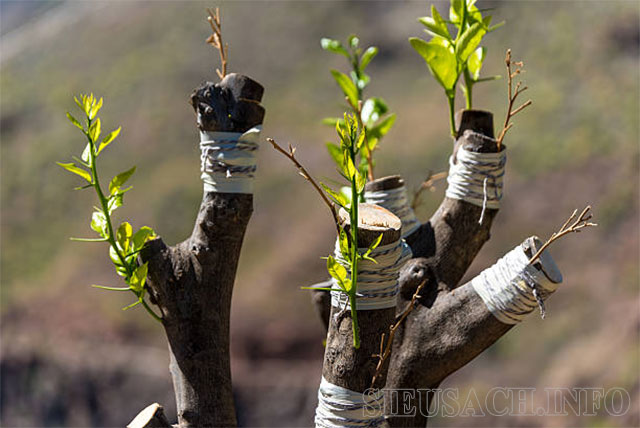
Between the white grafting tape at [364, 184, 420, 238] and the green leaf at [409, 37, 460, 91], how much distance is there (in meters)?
0.16

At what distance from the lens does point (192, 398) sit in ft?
2.58

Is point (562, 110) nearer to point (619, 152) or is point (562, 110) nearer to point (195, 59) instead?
point (619, 152)

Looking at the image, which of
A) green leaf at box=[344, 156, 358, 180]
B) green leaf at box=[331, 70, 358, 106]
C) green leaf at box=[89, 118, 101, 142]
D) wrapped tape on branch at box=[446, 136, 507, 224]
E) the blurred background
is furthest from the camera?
the blurred background

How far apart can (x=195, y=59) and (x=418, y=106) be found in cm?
143

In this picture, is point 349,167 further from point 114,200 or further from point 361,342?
point 114,200

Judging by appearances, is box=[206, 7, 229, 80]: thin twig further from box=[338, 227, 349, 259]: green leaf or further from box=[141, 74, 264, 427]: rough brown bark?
box=[338, 227, 349, 259]: green leaf

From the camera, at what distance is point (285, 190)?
3.47 metres

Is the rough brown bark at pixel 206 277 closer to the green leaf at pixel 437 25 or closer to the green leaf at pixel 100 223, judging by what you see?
the green leaf at pixel 100 223

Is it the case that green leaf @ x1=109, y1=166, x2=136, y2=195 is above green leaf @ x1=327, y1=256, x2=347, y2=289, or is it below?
above

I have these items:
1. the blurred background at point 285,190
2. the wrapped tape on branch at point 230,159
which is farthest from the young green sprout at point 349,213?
the blurred background at point 285,190

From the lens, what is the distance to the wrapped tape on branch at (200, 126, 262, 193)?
2.51ft

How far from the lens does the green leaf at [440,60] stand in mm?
854

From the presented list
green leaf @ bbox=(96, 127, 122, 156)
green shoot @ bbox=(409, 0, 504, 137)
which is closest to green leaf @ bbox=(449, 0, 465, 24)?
green shoot @ bbox=(409, 0, 504, 137)

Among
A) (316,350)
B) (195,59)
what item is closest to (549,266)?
(316,350)
